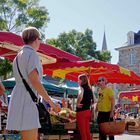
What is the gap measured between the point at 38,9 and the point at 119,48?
33445mm

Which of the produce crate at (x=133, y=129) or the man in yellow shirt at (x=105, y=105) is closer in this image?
the man in yellow shirt at (x=105, y=105)

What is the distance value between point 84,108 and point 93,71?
2.83m

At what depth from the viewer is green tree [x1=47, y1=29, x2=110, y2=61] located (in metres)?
46.4

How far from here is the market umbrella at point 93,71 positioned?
8648 millimetres

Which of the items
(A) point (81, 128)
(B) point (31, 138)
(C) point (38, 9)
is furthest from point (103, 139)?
(C) point (38, 9)

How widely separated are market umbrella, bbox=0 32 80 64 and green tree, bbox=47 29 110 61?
36983mm

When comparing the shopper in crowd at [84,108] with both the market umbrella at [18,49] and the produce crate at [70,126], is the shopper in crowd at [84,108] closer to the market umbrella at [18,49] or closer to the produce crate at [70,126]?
the produce crate at [70,126]

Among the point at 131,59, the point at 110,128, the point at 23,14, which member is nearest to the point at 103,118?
the point at 110,128

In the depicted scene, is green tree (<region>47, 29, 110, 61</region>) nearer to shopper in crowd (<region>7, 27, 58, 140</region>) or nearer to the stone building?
the stone building

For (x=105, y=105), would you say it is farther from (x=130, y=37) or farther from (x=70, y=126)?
(x=130, y=37)

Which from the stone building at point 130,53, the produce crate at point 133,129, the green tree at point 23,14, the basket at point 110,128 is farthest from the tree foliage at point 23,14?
the stone building at point 130,53

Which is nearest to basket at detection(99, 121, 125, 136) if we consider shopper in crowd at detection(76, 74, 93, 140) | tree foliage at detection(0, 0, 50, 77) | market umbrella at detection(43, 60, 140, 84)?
shopper in crowd at detection(76, 74, 93, 140)

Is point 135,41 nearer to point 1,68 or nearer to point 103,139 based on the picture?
point 1,68

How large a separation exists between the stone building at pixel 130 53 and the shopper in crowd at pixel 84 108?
47822 mm
